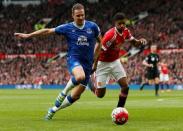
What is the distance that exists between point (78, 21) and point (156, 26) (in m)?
38.3

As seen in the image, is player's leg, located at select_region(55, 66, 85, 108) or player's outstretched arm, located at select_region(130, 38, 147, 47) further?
player's outstretched arm, located at select_region(130, 38, 147, 47)

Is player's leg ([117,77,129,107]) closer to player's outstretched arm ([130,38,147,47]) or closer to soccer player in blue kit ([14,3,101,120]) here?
player's outstretched arm ([130,38,147,47])

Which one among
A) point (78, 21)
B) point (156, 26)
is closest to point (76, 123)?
point (78, 21)

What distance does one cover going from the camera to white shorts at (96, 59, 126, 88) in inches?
631

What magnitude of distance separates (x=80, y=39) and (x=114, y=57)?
2.26m

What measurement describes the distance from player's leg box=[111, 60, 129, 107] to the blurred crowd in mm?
28706

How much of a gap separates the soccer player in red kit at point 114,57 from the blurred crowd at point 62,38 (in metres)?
28.3

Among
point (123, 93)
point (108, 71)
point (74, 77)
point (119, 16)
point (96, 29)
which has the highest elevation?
A: point (119, 16)

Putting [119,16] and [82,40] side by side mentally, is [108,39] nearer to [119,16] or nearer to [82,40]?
[119,16]

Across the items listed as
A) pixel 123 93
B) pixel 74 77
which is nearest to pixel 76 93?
pixel 74 77

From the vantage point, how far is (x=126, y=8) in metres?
57.1

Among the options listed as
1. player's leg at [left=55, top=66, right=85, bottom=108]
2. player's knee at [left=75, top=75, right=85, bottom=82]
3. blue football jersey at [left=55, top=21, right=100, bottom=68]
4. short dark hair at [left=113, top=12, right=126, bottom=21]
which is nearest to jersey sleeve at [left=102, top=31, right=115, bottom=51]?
short dark hair at [left=113, top=12, right=126, bottom=21]

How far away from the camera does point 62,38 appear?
56656 millimetres

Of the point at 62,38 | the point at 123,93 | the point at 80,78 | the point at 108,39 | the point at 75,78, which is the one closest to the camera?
the point at 80,78
